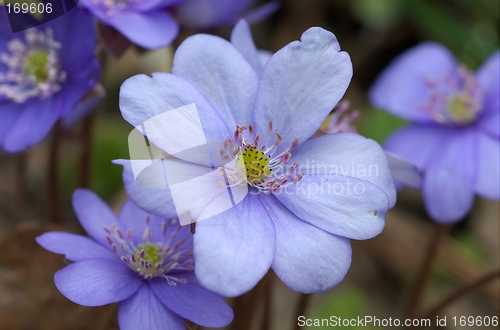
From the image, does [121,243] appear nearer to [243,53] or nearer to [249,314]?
[249,314]

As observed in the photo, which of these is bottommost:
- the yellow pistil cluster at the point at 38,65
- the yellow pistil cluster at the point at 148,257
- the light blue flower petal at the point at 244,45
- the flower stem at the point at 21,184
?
the flower stem at the point at 21,184

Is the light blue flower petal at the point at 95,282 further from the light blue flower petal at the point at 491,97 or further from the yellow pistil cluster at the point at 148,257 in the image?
the light blue flower petal at the point at 491,97

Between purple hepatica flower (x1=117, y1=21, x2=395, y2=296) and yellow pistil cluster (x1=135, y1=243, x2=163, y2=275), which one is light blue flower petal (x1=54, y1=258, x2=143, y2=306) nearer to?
yellow pistil cluster (x1=135, y1=243, x2=163, y2=275)

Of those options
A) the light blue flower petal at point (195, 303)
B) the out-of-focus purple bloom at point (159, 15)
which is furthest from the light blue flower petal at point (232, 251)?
the out-of-focus purple bloom at point (159, 15)

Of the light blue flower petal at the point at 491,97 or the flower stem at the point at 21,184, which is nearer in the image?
the light blue flower petal at the point at 491,97

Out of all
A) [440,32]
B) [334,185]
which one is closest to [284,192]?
[334,185]

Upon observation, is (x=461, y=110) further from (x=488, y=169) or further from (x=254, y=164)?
(x=254, y=164)
